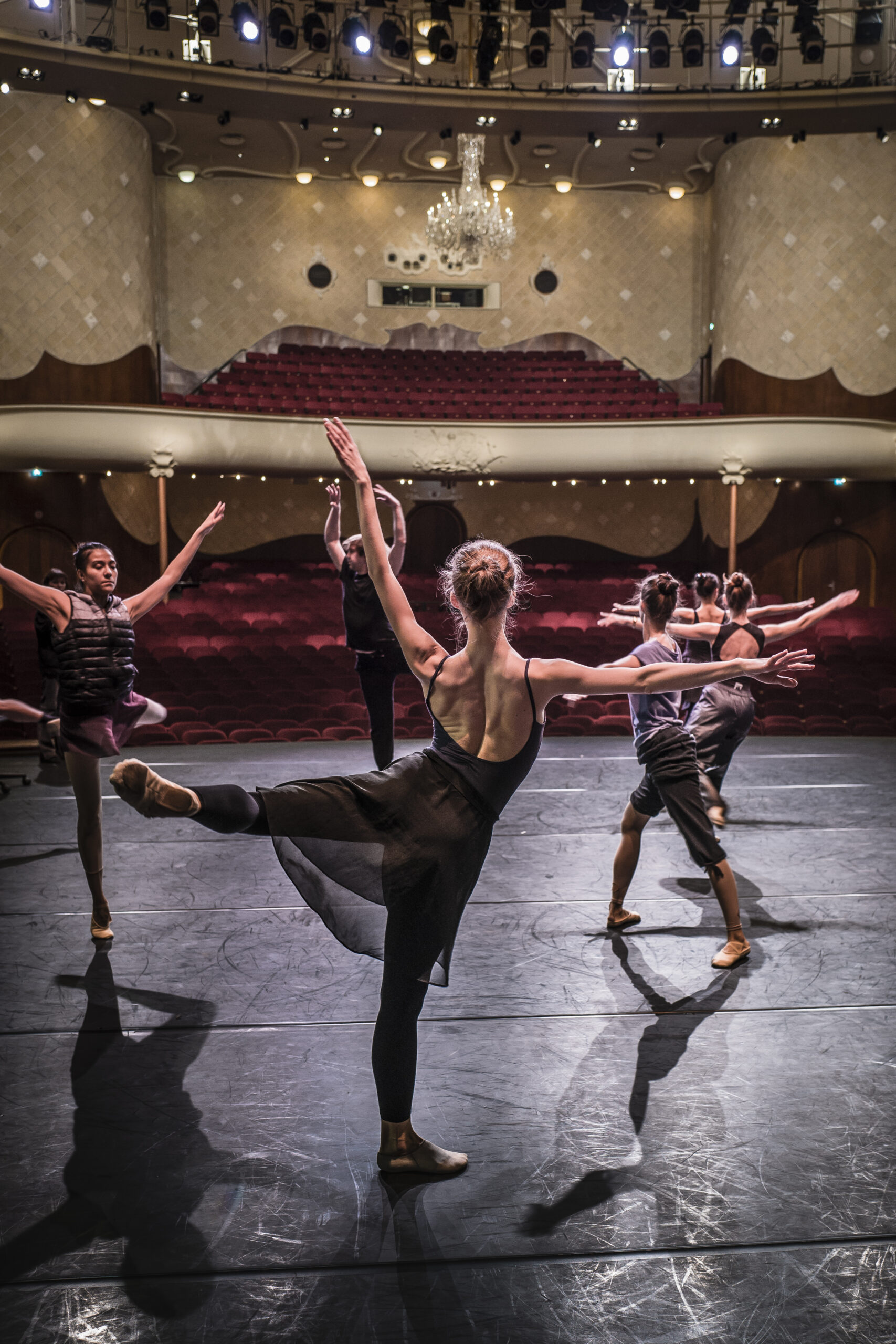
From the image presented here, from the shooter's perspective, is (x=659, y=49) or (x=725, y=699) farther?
(x=659, y=49)

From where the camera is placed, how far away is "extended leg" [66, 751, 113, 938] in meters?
3.46

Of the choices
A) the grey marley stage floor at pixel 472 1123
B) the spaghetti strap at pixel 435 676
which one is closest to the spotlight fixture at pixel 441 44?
the grey marley stage floor at pixel 472 1123

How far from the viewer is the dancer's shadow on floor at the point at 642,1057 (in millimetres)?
2016

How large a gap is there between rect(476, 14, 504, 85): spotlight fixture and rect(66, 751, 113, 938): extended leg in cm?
1317

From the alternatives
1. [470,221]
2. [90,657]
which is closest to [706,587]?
[90,657]

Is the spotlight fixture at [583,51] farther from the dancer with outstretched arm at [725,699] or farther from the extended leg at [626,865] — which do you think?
the extended leg at [626,865]

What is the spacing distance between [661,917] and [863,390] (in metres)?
12.8

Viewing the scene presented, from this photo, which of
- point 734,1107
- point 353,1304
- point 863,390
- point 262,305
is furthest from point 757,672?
point 262,305

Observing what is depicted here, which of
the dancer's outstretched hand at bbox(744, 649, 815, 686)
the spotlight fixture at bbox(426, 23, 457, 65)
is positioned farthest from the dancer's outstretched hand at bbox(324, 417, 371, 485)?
the spotlight fixture at bbox(426, 23, 457, 65)

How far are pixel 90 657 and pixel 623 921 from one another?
7.04ft

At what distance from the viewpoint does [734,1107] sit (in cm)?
242

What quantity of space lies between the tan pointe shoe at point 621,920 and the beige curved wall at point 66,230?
12.5 metres

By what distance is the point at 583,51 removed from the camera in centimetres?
1388

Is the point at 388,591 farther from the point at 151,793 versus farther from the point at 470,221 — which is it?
the point at 470,221
